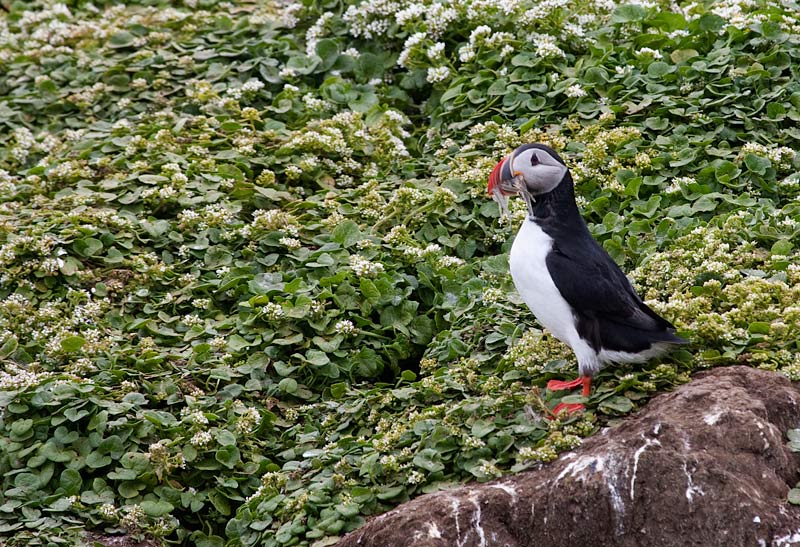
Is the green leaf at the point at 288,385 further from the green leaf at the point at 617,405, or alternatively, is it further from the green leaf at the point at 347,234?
the green leaf at the point at 617,405

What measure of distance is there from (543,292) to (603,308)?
11.6 inches

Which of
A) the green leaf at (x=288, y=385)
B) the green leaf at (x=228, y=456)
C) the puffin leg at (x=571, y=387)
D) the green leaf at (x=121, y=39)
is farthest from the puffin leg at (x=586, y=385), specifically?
the green leaf at (x=121, y=39)

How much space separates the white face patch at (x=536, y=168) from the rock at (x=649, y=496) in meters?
1.28

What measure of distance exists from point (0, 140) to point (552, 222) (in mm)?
5181

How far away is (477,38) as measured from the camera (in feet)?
25.7

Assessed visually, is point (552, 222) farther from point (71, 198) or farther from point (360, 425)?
point (71, 198)

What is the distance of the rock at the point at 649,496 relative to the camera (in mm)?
4098

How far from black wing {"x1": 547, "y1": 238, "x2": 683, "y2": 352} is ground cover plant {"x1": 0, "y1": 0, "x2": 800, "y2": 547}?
0.19 m

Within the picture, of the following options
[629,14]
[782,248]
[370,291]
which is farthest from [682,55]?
[370,291]

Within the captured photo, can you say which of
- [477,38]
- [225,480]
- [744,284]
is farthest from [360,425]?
[477,38]

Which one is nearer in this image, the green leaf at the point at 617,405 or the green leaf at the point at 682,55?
the green leaf at the point at 617,405

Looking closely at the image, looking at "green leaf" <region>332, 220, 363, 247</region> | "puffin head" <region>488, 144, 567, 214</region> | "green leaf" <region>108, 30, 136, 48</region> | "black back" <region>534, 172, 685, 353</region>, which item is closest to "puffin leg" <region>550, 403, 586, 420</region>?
"black back" <region>534, 172, 685, 353</region>

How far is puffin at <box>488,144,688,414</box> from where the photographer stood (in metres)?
4.72

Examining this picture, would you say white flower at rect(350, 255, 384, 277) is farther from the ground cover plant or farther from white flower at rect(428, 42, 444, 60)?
white flower at rect(428, 42, 444, 60)
